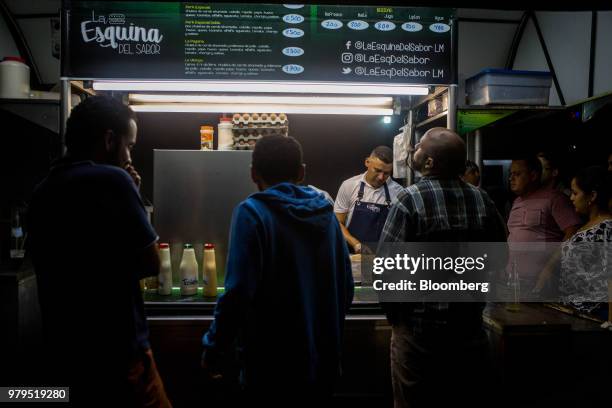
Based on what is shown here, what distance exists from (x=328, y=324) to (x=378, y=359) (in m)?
1.17

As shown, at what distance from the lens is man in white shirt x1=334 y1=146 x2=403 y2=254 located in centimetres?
423

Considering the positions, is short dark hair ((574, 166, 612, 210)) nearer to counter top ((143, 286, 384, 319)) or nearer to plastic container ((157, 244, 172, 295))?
counter top ((143, 286, 384, 319))

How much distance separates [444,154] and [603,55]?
3686 mm

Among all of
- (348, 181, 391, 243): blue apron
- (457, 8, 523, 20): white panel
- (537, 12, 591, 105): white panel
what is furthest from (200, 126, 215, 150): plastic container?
(457, 8, 523, 20): white panel

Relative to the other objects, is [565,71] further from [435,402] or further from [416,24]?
[435,402]

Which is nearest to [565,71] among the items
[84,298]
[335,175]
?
[335,175]

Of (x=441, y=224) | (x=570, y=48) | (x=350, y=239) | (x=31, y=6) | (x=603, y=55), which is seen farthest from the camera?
(x=31, y=6)

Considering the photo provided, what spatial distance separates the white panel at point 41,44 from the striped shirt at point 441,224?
5.45 meters

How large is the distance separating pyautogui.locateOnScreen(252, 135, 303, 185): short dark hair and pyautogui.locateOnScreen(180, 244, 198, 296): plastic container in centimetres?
134

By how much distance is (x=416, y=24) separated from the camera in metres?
2.97

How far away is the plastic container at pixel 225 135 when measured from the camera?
345 cm

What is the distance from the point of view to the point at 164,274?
2.84 meters

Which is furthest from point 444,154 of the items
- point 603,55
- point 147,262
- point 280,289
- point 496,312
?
point 603,55

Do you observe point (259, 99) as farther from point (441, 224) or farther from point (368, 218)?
point (441, 224)
